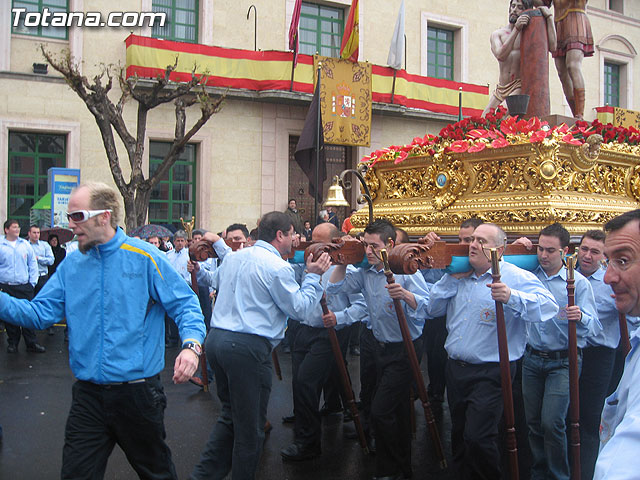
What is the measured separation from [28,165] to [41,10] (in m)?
4.04

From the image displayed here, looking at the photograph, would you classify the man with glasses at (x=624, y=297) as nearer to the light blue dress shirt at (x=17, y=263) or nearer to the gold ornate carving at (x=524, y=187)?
the gold ornate carving at (x=524, y=187)

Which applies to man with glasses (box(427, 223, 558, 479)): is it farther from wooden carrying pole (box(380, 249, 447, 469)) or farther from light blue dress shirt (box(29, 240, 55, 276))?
light blue dress shirt (box(29, 240, 55, 276))

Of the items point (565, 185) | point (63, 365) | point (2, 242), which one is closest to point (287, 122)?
point (2, 242)

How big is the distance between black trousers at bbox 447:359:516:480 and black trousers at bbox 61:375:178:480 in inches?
77.2

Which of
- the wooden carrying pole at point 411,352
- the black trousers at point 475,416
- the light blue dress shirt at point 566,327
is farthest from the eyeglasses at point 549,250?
the wooden carrying pole at point 411,352

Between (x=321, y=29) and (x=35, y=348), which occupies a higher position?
(x=321, y=29)

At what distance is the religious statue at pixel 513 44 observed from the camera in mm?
7777

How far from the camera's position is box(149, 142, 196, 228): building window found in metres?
17.4

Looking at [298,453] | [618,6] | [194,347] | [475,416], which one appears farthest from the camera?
[618,6]

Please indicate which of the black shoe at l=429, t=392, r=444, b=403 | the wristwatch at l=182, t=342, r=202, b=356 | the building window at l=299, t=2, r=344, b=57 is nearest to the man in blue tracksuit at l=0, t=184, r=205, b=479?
the wristwatch at l=182, t=342, r=202, b=356

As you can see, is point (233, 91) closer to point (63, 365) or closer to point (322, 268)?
point (63, 365)

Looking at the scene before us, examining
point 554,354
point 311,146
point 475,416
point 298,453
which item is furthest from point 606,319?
point 311,146

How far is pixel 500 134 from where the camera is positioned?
6543 millimetres

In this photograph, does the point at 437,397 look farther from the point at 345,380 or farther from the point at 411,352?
the point at 411,352
